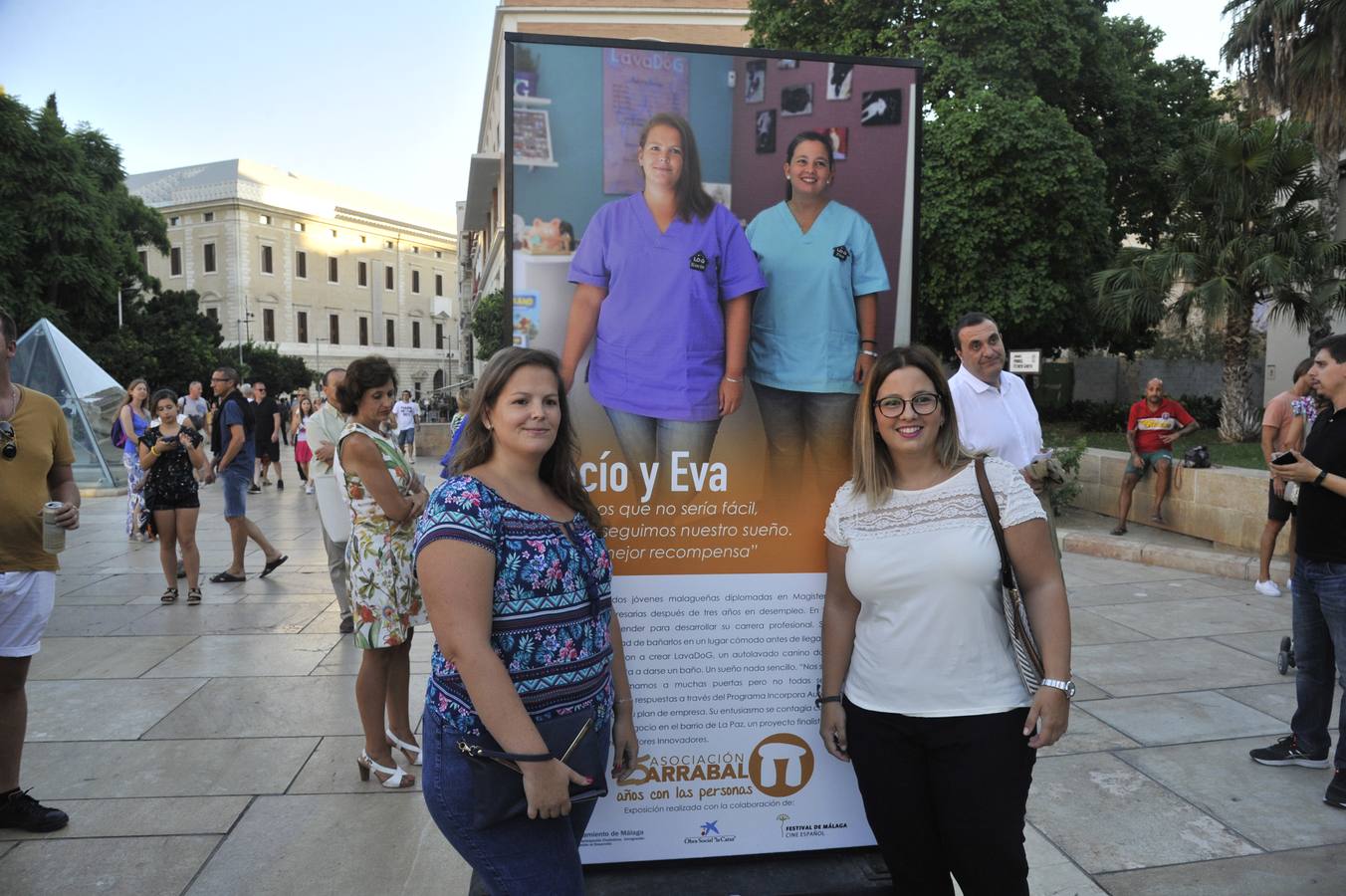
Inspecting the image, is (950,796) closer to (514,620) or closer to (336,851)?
(514,620)

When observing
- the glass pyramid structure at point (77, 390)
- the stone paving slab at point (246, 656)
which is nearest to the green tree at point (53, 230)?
the glass pyramid structure at point (77, 390)

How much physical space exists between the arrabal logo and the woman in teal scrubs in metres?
0.82

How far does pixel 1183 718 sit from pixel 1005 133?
1786cm

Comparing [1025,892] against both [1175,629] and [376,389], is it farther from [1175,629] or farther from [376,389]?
[1175,629]

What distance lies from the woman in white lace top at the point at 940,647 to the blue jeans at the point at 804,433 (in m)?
0.39

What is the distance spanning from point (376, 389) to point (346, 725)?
1939mm

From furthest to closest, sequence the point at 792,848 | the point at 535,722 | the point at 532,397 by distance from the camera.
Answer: the point at 792,848, the point at 532,397, the point at 535,722

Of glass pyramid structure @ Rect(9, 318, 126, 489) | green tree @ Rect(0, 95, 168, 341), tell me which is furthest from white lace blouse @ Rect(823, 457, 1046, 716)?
green tree @ Rect(0, 95, 168, 341)

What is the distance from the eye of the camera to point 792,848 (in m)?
2.94

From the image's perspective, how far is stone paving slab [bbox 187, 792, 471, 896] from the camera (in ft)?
10.9

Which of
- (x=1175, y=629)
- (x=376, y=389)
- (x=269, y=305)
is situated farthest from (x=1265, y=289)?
(x=269, y=305)

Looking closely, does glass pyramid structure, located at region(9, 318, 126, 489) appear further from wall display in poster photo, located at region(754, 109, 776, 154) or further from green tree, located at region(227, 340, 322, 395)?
green tree, located at region(227, 340, 322, 395)

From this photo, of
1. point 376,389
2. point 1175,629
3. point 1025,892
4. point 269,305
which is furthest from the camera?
point 269,305

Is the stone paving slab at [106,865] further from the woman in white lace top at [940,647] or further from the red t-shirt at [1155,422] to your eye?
the red t-shirt at [1155,422]
